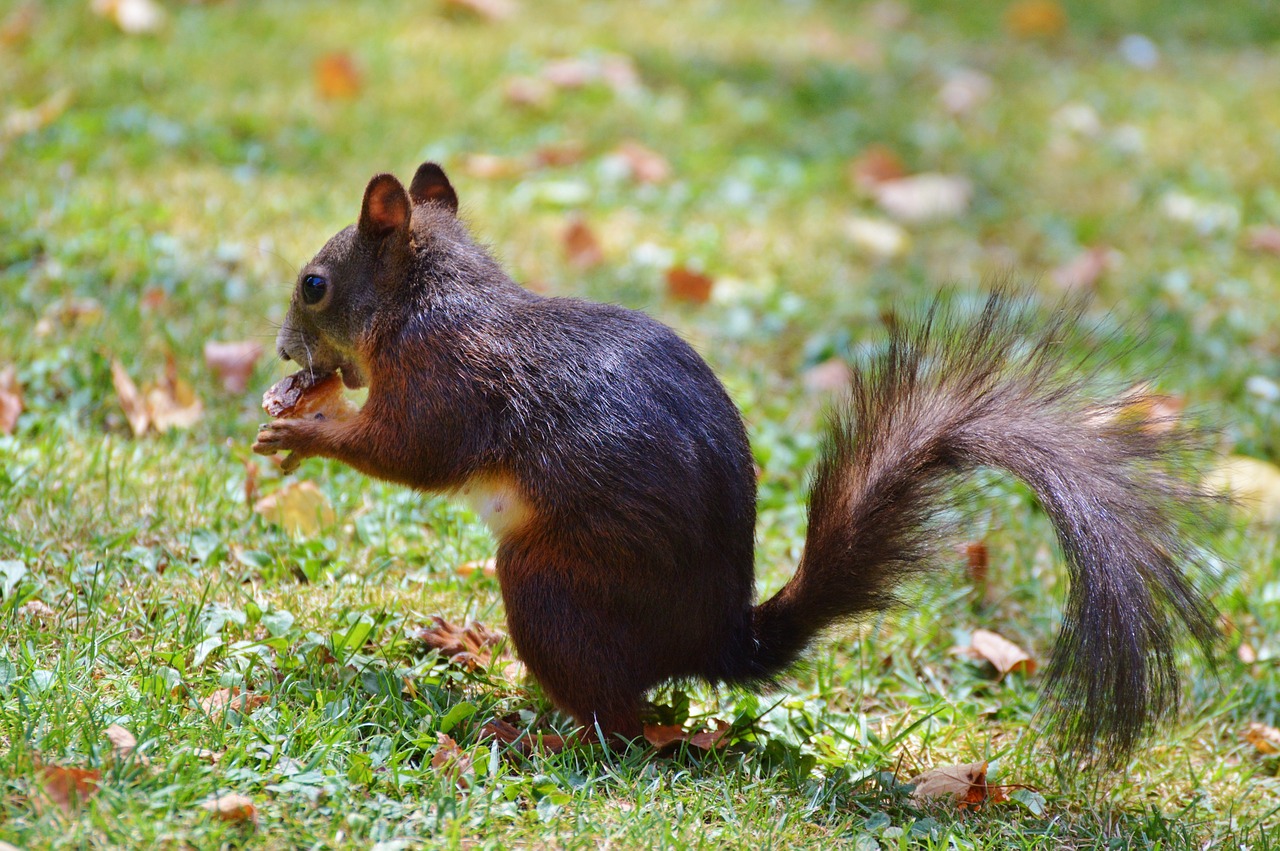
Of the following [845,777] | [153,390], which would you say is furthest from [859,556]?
[153,390]

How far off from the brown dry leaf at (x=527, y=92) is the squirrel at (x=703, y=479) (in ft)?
8.73

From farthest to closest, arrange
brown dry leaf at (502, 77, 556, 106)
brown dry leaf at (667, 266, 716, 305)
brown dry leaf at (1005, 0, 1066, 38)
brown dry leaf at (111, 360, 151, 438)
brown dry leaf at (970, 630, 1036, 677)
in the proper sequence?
brown dry leaf at (1005, 0, 1066, 38) → brown dry leaf at (502, 77, 556, 106) → brown dry leaf at (667, 266, 716, 305) → brown dry leaf at (111, 360, 151, 438) → brown dry leaf at (970, 630, 1036, 677)

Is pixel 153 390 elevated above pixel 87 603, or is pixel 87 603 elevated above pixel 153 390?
pixel 153 390

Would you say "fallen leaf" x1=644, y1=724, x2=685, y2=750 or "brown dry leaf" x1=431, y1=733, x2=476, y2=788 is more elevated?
"brown dry leaf" x1=431, y1=733, x2=476, y2=788

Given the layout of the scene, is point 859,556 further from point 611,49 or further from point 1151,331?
point 611,49

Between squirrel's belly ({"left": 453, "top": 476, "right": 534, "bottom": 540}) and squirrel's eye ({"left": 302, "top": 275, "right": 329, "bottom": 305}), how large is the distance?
50 centimetres

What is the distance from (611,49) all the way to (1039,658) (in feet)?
12.0

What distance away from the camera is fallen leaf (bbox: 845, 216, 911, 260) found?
4430mm

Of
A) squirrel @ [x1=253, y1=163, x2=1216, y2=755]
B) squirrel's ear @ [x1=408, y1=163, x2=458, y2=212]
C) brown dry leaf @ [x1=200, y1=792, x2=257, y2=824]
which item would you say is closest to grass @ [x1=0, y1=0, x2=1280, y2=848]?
brown dry leaf @ [x1=200, y1=792, x2=257, y2=824]

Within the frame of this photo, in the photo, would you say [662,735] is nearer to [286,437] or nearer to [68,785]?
[286,437]

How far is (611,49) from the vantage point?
5582 mm

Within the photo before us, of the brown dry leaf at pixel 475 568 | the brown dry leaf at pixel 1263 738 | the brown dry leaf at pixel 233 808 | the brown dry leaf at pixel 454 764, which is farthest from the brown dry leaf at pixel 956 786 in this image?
the brown dry leaf at pixel 233 808

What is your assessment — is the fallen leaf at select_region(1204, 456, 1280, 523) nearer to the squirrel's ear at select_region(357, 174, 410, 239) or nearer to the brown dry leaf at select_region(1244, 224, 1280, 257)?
the brown dry leaf at select_region(1244, 224, 1280, 257)

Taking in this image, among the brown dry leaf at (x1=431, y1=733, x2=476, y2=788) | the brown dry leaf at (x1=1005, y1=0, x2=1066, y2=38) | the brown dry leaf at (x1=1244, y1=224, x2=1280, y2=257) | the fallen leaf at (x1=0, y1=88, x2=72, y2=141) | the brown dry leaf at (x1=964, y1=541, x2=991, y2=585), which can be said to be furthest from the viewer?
the brown dry leaf at (x1=1005, y1=0, x2=1066, y2=38)
